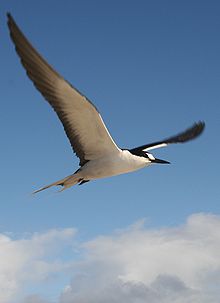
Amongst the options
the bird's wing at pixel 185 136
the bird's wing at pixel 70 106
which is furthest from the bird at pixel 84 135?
the bird's wing at pixel 185 136

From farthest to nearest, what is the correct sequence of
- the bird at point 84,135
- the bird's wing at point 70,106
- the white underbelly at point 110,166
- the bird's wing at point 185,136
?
the bird's wing at point 185,136, the white underbelly at point 110,166, the bird at point 84,135, the bird's wing at point 70,106

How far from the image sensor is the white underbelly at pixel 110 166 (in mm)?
14992

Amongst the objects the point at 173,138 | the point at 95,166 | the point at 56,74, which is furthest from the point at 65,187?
the point at 173,138

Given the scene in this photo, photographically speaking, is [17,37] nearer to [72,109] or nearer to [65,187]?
[72,109]

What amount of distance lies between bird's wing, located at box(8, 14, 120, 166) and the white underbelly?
0.71 ft

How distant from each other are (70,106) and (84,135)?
Result: 1.20 metres

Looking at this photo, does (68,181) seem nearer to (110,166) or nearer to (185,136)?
(110,166)

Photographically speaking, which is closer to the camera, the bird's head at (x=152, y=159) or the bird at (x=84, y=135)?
the bird at (x=84, y=135)

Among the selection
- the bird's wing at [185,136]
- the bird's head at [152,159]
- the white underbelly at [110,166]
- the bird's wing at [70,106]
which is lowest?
the bird's wing at [185,136]

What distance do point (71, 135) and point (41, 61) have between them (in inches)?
129

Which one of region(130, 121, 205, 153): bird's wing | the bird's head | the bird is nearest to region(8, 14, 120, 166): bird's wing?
the bird

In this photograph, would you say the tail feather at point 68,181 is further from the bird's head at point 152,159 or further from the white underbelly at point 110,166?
the bird's head at point 152,159

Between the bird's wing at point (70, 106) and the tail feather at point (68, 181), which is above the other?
the bird's wing at point (70, 106)

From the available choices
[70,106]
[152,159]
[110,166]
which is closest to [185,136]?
[152,159]
